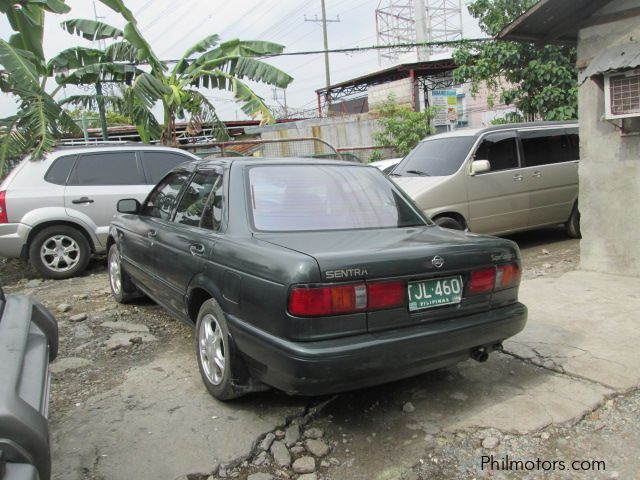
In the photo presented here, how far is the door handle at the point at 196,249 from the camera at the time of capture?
3379 millimetres

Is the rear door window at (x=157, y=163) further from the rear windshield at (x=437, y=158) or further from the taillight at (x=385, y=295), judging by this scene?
the taillight at (x=385, y=295)

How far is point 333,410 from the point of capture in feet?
10.7

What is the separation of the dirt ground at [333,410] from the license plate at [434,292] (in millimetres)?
744

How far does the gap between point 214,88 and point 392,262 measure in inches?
394

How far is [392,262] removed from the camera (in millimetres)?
2789

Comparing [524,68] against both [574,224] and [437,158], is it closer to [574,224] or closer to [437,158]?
[574,224]

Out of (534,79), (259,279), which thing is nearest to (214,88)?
(534,79)

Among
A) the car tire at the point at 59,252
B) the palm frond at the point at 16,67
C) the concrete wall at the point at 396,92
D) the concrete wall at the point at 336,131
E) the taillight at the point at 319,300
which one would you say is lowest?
the car tire at the point at 59,252

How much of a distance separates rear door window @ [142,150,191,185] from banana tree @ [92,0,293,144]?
3.22 metres

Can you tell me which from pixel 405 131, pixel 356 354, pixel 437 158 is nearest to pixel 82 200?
pixel 437 158

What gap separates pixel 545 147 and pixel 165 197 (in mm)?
5785

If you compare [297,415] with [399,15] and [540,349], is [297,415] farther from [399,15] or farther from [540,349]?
[399,15]

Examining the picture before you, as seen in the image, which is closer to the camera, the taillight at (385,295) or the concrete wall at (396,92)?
the taillight at (385,295)

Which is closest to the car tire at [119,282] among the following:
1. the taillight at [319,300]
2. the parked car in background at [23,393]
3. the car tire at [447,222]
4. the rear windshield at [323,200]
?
the rear windshield at [323,200]
